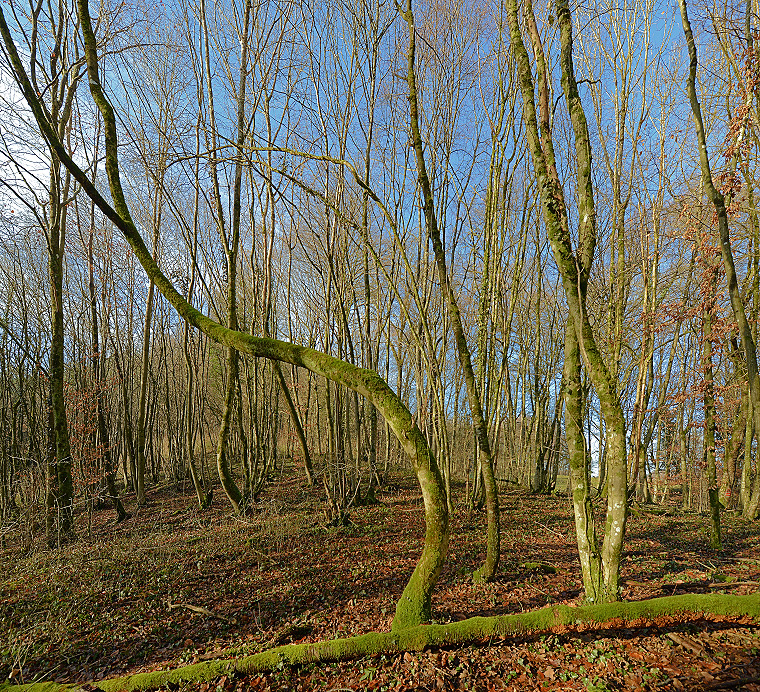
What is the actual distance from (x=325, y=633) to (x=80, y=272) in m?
14.8

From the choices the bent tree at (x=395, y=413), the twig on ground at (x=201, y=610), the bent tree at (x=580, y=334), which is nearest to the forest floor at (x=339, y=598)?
Answer: the twig on ground at (x=201, y=610)

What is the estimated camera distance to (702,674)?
2.40 m

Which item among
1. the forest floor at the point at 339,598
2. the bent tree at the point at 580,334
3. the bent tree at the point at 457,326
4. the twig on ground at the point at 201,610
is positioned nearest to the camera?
the forest floor at the point at 339,598

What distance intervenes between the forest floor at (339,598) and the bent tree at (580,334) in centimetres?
55

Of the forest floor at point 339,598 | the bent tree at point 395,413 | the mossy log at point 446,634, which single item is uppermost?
the bent tree at point 395,413

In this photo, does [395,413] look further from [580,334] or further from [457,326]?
[457,326]

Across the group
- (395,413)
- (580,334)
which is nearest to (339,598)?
(395,413)

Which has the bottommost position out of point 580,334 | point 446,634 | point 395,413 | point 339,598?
point 339,598

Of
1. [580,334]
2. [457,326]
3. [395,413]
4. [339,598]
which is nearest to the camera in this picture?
[395,413]

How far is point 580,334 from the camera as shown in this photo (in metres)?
3.44

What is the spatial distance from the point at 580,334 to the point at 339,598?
3.94 metres

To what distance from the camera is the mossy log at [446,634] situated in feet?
8.77

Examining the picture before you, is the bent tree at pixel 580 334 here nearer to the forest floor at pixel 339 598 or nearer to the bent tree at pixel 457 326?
the forest floor at pixel 339 598

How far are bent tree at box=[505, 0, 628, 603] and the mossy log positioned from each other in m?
0.35
